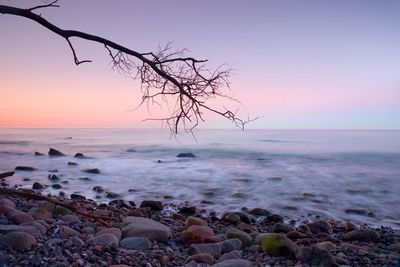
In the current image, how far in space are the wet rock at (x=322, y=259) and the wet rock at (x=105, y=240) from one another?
2668 millimetres

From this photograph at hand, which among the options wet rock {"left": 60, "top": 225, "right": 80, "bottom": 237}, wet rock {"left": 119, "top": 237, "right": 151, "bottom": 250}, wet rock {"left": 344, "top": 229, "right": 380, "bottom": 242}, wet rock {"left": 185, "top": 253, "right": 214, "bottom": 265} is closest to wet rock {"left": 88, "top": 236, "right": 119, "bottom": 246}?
wet rock {"left": 119, "top": 237, "right": 151, "bottom": 250}

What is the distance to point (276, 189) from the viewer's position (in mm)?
13422

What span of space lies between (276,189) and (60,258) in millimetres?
10742

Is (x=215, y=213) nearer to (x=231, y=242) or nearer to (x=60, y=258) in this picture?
(x=231, y=242)

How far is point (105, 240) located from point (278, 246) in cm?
247

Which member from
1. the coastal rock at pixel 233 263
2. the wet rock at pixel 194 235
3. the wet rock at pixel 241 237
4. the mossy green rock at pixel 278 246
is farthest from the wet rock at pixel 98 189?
the coastal rock at pixel 233 263

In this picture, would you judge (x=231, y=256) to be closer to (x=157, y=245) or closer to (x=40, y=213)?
(x=157, y=245)

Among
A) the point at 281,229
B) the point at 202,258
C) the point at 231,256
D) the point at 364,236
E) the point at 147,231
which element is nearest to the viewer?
the point at 202,258

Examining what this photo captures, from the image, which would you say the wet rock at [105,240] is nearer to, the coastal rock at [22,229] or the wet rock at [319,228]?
the coastal rock at [22,229]

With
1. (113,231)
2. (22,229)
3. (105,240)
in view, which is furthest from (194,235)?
(22,229)

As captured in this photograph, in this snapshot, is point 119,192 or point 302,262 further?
point 119,192

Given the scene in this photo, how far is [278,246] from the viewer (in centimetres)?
512

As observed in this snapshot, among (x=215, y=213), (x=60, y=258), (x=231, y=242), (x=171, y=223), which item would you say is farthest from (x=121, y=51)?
(x=215, y=213)

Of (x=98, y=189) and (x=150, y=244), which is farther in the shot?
(x=98, y=189)
